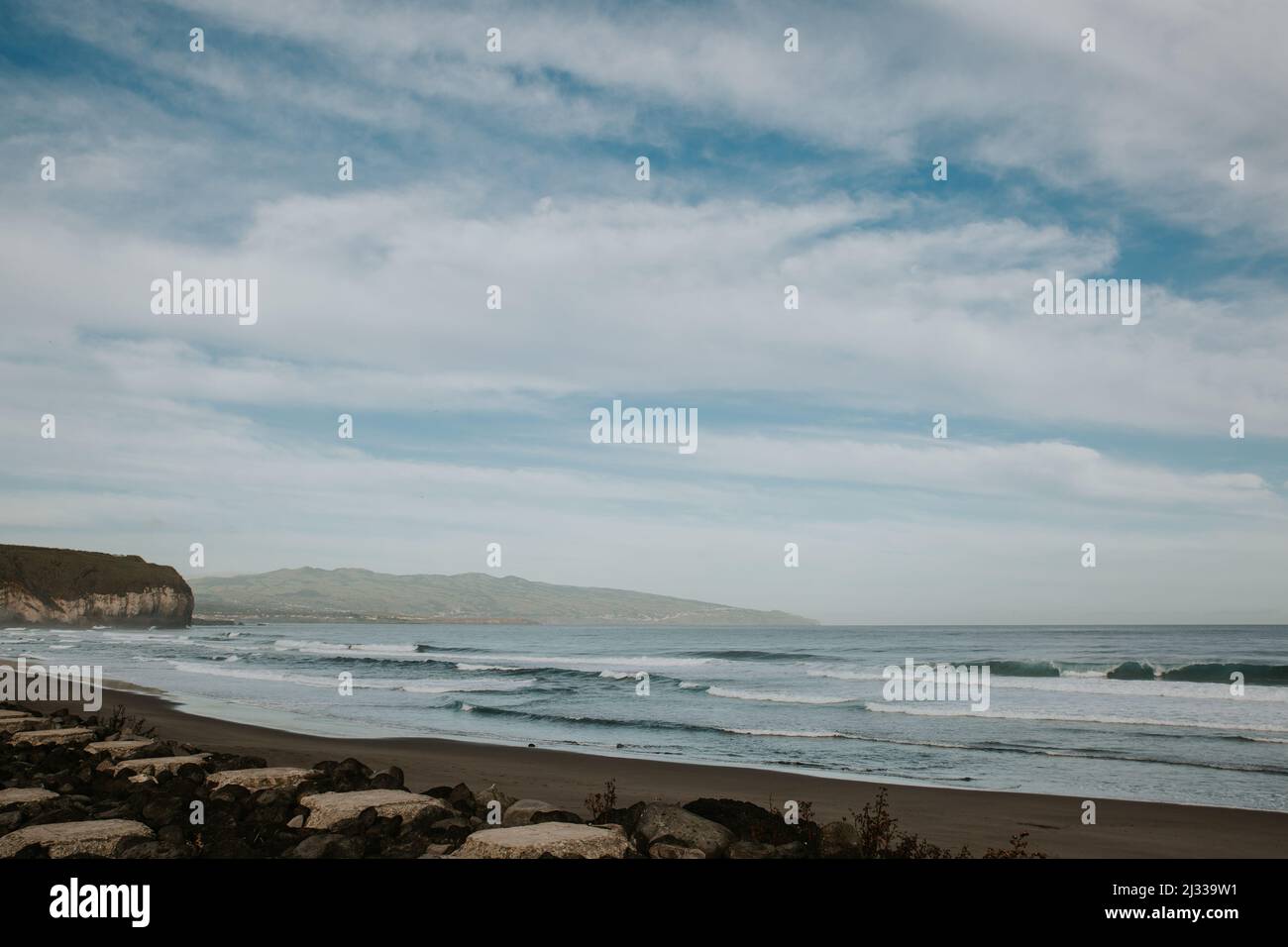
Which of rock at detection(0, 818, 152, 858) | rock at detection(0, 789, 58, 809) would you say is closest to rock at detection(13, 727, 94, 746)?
rock at detection(0, 789, 58, 809)

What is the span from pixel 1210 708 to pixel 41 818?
3016 centimetres

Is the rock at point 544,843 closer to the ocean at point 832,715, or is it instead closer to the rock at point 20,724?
the ocean at point 832,715

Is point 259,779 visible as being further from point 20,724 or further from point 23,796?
point 20,724

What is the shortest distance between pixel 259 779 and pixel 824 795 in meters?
7.70

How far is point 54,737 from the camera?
40.1 ft

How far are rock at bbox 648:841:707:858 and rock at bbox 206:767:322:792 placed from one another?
4.47 metres

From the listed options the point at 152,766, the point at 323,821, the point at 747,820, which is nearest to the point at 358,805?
the point at 323,821

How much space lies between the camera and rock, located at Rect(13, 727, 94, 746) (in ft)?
39.2

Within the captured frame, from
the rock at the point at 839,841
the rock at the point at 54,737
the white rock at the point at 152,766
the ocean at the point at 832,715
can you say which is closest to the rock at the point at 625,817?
the rock at the point at 839,841

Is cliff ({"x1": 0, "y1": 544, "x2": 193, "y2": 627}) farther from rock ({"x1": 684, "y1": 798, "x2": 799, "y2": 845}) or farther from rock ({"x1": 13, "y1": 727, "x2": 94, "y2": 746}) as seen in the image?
rock ({"x1": 684, "y1": 798, "x2": 799, "y2": 845})

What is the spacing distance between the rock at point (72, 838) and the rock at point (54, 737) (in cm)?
622
